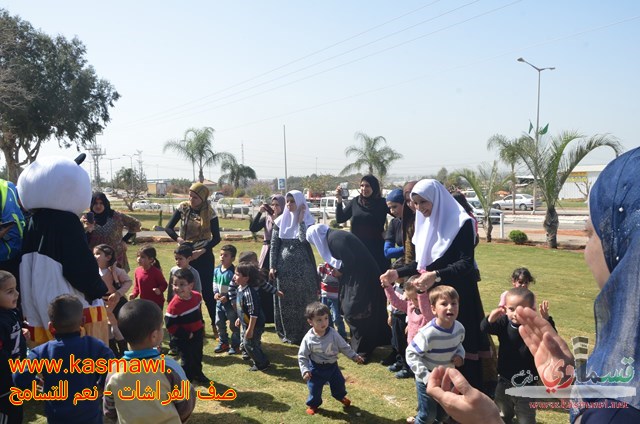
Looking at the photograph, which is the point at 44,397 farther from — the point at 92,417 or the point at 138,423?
the point at 138,423

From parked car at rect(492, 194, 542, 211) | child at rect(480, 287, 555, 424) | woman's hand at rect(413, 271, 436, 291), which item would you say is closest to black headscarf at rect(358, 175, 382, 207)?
woman's hand at rect(413, 271, 436, 291)

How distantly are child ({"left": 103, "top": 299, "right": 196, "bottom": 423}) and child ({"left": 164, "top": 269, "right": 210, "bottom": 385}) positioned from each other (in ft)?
6.93

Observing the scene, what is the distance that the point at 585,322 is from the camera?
696 centimetres

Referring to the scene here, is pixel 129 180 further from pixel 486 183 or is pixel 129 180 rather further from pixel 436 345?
pixel 436 345

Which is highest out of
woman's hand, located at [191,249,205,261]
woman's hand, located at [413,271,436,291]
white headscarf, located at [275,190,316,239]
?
Answer: white headscarf, located at [275,190,316,239]

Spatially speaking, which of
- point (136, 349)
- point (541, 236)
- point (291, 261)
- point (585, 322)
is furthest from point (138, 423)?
point (541, 236)

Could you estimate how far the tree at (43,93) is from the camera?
89.0 ft

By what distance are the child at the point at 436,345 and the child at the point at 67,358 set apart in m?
2.05

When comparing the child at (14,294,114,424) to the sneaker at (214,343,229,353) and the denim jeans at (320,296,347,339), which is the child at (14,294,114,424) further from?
the denim jeans at (320,296,347,339)

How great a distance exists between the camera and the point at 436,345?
3602 mm

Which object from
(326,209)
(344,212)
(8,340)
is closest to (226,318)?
(344,212)

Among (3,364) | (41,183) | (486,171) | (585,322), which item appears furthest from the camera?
(486,171)

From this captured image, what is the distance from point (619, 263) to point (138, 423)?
2433mm

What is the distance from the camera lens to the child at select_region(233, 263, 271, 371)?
524 cm
